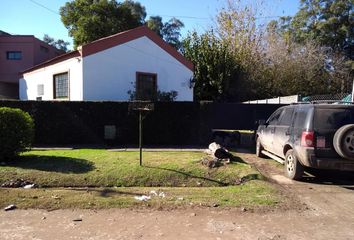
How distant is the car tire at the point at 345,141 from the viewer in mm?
7977

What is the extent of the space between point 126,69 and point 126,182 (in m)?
11.0

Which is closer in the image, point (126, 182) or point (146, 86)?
point (126, 182)

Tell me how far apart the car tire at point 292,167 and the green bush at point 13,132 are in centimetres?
684

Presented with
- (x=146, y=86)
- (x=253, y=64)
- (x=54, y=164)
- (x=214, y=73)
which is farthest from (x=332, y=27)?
(x=54, y=164)

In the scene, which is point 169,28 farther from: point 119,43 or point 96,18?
point 119,43

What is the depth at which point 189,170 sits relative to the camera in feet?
30.7

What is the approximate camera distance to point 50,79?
69.1 feet

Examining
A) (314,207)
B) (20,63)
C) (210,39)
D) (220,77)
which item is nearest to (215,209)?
(314,207)

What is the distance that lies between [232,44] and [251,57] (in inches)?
73.2

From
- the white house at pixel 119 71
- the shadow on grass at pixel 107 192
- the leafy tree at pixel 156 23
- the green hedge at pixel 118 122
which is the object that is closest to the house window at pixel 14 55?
the leafy tree at pixel 156 23

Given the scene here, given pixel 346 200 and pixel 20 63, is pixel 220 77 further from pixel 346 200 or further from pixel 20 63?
pixel 20 63

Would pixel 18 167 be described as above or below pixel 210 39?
below

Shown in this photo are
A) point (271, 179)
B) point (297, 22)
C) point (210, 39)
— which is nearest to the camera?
point (271, 179)

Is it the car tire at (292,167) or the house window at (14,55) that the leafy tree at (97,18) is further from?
the car tire at (292,167)
